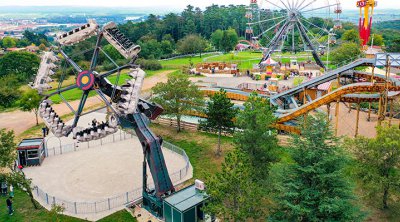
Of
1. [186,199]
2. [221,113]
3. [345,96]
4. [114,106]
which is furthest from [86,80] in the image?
[345,96]

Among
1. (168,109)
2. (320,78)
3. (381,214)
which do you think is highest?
(320,78)

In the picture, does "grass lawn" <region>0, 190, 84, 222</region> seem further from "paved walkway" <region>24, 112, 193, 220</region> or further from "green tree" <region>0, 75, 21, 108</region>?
"green tree" <region>0, 75, 21, 108</region>

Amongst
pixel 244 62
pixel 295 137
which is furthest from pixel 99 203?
pixel 244 62

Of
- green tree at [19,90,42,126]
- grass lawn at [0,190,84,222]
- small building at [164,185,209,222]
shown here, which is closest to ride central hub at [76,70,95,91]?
grass lawn at [0,190,84,222]

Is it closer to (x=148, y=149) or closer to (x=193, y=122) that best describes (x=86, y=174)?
(x=148, y=149)

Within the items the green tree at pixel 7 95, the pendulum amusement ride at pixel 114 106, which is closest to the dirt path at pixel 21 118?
the green tree at pixel 7 95

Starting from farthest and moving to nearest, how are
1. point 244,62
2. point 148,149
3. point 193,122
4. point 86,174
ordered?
point 244,62 → point 193,122 → point 86,174 → point 148,149

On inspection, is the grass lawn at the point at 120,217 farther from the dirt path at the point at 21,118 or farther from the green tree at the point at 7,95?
the green tree at the point at 7,95

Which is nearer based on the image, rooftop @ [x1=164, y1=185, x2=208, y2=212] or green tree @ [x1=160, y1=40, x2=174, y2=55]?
rooftop @ [x1=164, y1=185, x2=208, y2=212]
